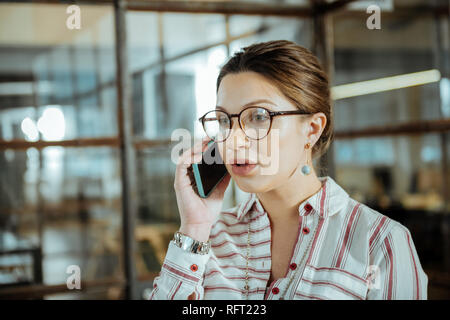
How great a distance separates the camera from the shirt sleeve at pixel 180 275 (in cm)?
100

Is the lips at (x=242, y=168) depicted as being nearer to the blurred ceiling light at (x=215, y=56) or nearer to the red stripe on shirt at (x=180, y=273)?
the red stripe on shirt at (x=180, y=273)

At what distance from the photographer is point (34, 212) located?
210 centimetres

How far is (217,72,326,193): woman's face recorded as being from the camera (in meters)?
0.94

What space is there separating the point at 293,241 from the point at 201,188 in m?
0.23

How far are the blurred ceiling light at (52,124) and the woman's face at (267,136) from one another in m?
1.13

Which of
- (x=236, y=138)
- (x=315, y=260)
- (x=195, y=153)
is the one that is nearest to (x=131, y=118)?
(x=195, y=153)

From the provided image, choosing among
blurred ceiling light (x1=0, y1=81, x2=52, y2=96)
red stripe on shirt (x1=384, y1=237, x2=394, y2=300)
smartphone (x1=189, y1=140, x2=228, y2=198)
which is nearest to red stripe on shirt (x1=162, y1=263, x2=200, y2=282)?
smartphone (x1=189, y1=140, x2=228, y2=198)

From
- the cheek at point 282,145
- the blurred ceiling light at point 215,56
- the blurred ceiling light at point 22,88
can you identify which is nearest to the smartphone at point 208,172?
the cheek at point 282,145

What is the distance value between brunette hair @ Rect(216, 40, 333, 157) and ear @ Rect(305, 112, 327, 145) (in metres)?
0.01

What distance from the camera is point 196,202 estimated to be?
1049 millimetres

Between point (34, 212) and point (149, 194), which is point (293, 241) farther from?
point (34, 212)

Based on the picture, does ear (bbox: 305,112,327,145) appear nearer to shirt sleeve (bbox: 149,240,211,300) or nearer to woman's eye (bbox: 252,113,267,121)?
woman's eye (bbox: 252,113,267,121)
